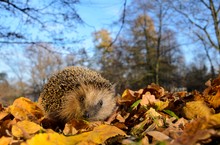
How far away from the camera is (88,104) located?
3.19m

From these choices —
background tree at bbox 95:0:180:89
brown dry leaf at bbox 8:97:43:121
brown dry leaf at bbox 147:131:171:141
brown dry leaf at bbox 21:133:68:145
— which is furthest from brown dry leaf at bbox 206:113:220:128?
background tree at bbox 95:0:180:89

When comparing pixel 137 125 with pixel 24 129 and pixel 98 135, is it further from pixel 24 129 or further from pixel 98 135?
pixel 24 129

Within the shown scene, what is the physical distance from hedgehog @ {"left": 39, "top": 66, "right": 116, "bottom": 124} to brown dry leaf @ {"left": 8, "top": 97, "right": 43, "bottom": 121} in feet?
1.36

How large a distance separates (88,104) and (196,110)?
137cm

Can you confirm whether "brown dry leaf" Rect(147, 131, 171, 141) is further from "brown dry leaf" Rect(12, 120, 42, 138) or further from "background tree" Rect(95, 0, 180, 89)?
"background tree" Rect(95, 0, 180, 89)

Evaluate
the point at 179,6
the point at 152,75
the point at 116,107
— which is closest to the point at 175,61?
the point at 152,75

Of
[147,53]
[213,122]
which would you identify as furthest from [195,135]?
[147,53]

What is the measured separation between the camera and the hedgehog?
3065mm

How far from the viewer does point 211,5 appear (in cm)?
2045

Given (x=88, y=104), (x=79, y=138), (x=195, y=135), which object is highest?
(x=195, y=135)

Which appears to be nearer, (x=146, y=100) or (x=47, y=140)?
(x=47, y=140)

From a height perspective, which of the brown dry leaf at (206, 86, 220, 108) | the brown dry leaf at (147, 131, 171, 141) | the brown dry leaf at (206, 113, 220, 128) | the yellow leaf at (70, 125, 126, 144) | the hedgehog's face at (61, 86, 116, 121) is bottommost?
the hedgehog's face at (61, 86, 116, 121)

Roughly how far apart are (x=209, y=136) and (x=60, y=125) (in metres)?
1.96

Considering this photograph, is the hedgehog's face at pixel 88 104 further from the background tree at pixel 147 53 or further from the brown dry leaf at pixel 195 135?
the background tree at pixel 147 53
